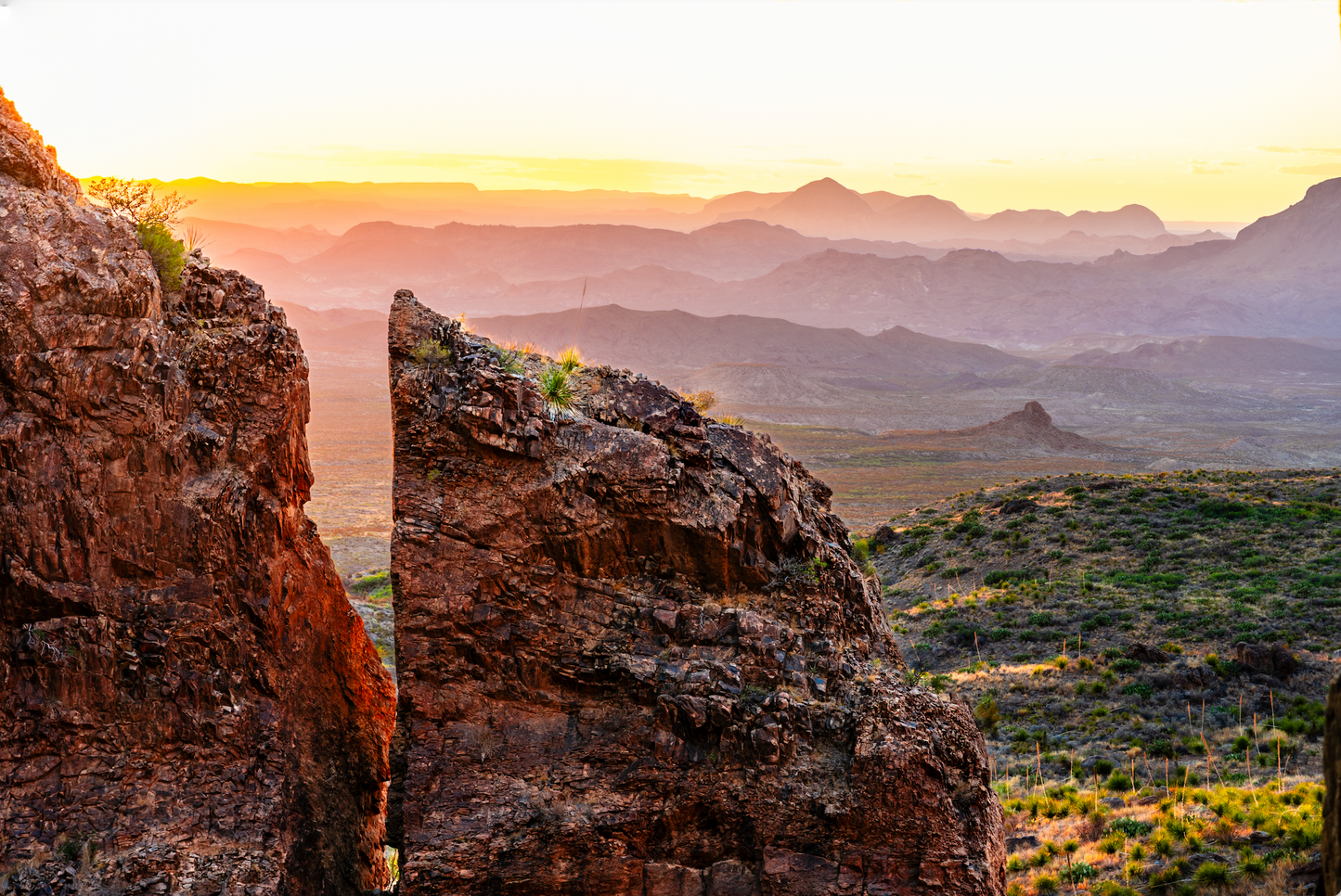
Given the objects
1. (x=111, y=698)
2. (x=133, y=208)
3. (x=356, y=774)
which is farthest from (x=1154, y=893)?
(x=133, y=208)

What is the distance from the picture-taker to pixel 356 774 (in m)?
13.8

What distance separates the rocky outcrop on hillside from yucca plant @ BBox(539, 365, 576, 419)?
9.07 metres

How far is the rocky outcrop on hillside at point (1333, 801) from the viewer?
6.35m

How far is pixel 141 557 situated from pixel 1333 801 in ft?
41.1

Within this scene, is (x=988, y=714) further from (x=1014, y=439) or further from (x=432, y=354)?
(x=1014, y=439)

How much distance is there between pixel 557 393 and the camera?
13.2 m

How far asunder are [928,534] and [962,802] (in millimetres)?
42302

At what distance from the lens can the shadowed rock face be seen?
38.6 feet

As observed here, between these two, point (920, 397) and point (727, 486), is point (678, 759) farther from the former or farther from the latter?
point (920, 397)

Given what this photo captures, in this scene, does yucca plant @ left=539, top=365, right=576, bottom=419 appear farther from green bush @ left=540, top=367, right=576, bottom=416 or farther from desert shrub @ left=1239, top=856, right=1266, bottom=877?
desert shrub @ left=1239, top=856, right=1266, bottom=877

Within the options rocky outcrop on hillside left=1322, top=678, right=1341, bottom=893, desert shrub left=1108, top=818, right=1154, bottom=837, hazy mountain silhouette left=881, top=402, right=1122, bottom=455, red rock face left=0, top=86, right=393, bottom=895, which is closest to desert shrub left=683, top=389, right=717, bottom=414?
red rock face left=0, top=86, right=393, bottom=895

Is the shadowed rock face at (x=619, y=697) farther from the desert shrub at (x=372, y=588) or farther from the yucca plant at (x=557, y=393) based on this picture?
the desert shrub at (x=372, y=588)

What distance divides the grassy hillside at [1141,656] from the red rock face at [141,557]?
29.6 feet

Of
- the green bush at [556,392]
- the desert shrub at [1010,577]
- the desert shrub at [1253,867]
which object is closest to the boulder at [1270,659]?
the desert shrub at [1010,577]
